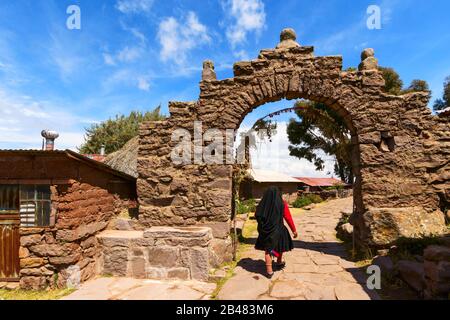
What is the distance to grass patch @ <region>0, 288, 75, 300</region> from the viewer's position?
4241 millimetres


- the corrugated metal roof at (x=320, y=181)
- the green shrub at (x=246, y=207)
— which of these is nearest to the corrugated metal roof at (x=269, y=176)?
Result: the green shrub at (x=246, y=207)

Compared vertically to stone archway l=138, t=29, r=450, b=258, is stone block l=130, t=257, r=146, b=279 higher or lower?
lower

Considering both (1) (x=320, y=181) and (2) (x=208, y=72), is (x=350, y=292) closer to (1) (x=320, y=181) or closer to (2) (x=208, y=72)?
(2) (x=208, y=72)

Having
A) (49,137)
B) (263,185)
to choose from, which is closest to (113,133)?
(263,185)

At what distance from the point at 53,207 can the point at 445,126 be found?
7592mm

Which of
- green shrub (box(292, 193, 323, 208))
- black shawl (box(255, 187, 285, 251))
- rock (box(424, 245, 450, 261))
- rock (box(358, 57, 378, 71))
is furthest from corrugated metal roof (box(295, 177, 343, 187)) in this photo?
rock (box(424, 245, 450, 261))

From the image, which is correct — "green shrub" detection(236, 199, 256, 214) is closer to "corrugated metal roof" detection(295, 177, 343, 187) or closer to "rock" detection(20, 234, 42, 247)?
"rock" detection(20, 234, 42, 247)

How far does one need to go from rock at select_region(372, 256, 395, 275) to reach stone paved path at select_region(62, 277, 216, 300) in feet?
9.03

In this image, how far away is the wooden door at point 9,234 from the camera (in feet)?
15.6

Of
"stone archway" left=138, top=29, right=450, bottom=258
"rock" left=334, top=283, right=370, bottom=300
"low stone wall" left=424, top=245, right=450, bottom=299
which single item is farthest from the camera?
"stone archway" left=138, top=29, right=450, bottom=258

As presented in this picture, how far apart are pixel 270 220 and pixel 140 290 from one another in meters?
2.42
